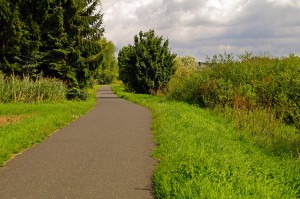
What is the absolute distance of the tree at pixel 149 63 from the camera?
122 feet

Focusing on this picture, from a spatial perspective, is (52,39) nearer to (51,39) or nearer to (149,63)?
(51,39)

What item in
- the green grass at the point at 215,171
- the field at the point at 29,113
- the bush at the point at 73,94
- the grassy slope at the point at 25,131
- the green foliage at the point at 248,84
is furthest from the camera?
the bush at the point at 73,94

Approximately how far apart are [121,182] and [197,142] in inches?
145

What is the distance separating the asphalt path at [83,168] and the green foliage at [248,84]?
33.0 feet

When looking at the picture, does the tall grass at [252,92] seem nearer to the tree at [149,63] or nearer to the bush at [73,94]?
the bush at [73,94]

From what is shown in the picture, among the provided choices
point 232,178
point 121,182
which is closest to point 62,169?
point 121,182

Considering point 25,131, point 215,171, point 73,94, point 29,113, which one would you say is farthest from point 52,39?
point 215,171

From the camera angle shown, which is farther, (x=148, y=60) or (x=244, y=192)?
(x=148, y=60)

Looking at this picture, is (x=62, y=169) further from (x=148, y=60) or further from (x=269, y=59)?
(x=148, y=60)

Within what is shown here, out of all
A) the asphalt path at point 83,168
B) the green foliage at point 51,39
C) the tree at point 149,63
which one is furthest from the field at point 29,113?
the tree at point 149,63

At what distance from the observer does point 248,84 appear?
21.7 metres

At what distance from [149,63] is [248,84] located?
54.8 feet

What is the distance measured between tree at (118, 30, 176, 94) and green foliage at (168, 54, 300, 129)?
11.3 m

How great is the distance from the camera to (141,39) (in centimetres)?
3856
